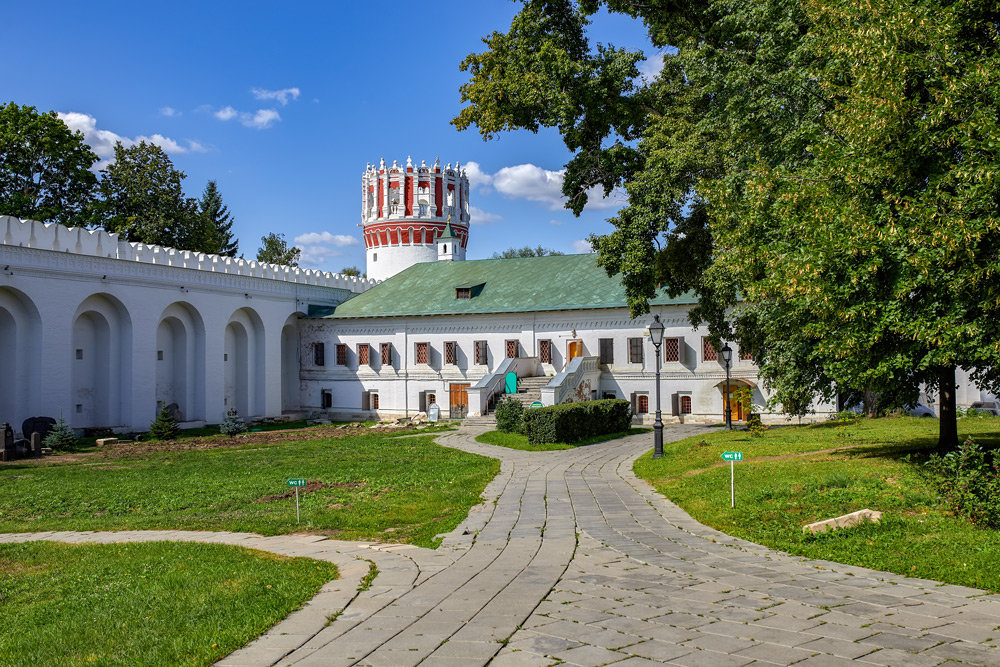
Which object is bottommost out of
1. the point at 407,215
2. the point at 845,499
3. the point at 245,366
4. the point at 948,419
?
the point at 845,499

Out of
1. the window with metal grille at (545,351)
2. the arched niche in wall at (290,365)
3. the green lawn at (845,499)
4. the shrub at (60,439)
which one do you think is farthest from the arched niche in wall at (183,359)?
the green lawn at (845,499)

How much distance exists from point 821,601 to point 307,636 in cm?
514

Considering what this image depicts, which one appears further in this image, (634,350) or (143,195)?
(143,195)

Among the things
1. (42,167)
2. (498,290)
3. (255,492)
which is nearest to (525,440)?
(255,492)

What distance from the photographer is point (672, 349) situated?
3512 centimetres

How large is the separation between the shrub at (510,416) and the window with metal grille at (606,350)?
7744mm

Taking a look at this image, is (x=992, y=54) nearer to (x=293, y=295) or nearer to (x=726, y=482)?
(x=726, y=482)

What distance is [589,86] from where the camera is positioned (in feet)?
71.1

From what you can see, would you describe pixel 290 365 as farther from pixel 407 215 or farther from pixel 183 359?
pixel 407 215

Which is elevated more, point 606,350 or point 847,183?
point 847,183

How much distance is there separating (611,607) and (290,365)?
39.3 m

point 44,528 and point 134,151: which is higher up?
point 134,151

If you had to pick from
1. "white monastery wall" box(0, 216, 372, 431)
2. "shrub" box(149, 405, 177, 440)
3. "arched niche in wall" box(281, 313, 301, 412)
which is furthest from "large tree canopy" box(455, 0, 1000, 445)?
"arched niche in wall" box(281, 313, 301, 412)

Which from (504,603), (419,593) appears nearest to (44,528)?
(419,593)
